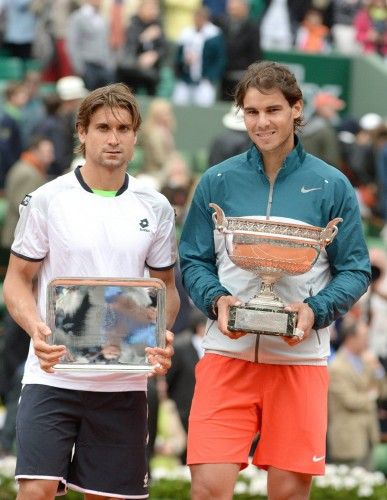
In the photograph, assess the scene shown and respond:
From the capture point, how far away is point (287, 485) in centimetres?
721

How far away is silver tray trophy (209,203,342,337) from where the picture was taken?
6.84 meters

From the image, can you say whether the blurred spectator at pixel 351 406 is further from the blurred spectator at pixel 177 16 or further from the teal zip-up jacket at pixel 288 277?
the blurred spectator at pixel 177 16

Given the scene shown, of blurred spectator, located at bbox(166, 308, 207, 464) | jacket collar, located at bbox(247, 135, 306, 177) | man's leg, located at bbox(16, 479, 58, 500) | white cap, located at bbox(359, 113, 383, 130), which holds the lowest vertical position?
blurred spectator, located at bbox(166, 308, 207, 464)

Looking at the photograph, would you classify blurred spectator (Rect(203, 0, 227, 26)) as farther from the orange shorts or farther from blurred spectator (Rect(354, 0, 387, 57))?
the orange shorts

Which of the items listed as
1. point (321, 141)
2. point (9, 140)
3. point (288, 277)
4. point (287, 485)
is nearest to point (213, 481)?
point (287, 485)

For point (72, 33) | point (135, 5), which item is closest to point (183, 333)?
point (72, 33)

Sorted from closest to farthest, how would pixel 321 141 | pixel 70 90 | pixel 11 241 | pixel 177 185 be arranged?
pixel 177 185 < pixel 11 241 < pixel 321 141 < pixel 70 90

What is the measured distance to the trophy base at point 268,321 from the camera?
6.84m

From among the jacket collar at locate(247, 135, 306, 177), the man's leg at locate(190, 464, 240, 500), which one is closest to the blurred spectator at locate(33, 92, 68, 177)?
the jacket collar at locate(247, 135, 306, 177)

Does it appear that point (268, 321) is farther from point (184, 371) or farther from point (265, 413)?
point (184, 371)

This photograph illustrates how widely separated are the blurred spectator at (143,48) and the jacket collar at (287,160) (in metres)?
13.1

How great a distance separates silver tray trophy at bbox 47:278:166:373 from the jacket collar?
2.20 feet

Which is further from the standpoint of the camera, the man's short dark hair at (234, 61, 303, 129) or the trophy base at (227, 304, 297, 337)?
A: the man's short dark hair at (234, 61, 303, 129)

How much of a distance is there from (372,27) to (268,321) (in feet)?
59.8
